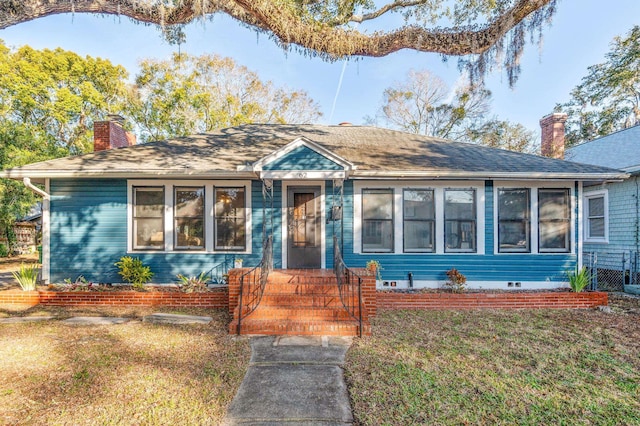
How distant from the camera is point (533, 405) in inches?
124

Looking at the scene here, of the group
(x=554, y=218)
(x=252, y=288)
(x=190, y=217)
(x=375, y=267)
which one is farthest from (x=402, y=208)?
(x=190, y=217)

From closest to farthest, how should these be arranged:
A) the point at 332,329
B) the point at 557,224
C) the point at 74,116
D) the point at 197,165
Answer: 1. the point at 332,329
2. the point at 197,165
3. the point at 557,224
4. the point at 74,116

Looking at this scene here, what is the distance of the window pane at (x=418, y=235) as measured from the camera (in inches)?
310

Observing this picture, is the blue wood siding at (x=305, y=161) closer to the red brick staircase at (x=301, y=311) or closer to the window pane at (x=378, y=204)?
the window pane at (x=378, y=204)

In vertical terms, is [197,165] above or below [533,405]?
above

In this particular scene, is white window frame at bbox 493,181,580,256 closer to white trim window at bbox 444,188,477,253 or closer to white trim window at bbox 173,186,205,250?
white trim window at bbox 444,188,477,253

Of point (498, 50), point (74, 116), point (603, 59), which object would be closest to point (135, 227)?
point (498, 50)

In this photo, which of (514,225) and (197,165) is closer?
(197,165)

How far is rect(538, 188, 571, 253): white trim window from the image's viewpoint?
7.86 m

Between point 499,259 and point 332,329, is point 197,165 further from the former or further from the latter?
point 499,259

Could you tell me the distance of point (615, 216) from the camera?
9.86 m

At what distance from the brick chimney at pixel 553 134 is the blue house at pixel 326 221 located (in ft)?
9.67

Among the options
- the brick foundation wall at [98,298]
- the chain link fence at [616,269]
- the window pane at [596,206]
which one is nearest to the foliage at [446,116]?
the window pane at [596,206]

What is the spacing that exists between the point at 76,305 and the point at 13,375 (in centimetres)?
346
